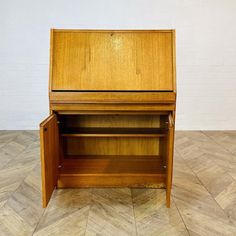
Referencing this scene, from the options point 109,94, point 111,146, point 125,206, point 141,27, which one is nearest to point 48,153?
point 109,94

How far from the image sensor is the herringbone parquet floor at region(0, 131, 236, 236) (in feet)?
5.03

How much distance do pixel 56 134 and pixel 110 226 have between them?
0.76 meters

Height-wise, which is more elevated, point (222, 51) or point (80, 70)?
point (222, 51)

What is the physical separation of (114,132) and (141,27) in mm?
2128

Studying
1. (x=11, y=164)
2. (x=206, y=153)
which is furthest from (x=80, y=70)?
(x=206, y=153)

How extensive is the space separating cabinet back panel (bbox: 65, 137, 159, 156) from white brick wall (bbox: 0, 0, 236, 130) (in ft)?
5.64

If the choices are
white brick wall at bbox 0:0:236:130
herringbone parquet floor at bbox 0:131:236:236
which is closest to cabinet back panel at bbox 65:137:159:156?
herringbone parquet floor at bbox 0:131:236:236

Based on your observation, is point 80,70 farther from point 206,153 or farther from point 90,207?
point 206,153

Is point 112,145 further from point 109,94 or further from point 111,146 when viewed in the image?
point 109,94

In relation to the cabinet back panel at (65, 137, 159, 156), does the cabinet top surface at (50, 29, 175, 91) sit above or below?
above

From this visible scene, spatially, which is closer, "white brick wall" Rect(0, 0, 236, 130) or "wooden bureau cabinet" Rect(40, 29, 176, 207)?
Answer: "wooden bureau cabinet" Rect(40, 29, 176, 207)

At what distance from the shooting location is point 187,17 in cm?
357

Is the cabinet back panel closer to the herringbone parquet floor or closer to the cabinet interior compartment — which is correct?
the cabinet interior compartment

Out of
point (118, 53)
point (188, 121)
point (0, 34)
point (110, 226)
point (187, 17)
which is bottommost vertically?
point (110, 226)
